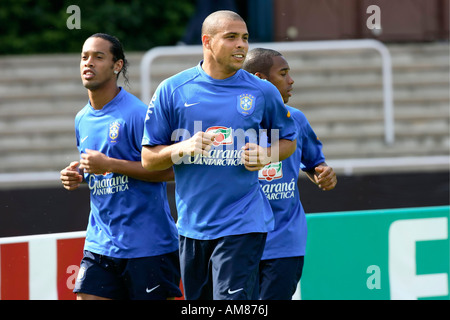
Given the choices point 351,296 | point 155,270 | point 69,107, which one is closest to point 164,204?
point 155,270

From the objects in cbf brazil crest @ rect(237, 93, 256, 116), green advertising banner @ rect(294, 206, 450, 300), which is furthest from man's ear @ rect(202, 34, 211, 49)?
green advertising banner @ rect(294, 206, 450, 300)

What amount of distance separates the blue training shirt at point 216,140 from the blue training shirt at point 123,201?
407 millimetres

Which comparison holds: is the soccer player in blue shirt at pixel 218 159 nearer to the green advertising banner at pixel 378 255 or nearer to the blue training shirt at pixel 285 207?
the blue training shirt at pixel 285 207

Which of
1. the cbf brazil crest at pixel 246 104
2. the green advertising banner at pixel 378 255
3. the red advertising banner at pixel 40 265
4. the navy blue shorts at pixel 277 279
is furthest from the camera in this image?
the green advertising banner at pixel 378 255

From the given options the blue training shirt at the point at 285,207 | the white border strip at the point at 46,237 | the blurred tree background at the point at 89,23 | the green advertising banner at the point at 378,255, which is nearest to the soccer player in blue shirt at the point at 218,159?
the blue training shirt at the point at 285,207

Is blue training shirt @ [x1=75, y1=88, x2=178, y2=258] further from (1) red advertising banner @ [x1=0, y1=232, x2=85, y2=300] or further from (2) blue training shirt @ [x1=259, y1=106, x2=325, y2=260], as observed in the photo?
(1) red advertising banner @ [x1=0, y1=232, x2=85, y2=300]

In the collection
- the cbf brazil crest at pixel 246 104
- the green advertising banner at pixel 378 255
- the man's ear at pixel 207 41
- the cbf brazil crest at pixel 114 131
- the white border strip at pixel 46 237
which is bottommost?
the green advertising banner at pixel 378 255

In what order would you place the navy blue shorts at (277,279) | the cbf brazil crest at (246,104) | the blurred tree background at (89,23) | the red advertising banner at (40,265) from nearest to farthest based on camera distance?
1. the cbf brazil crest at (246,104)
2. the navy blue shorts at (277,279)
3. the red advertising banner at (40,265)
4. the blurred tree background at (89,23)

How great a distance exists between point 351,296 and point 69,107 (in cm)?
539

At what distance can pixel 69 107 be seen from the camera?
1008 cm

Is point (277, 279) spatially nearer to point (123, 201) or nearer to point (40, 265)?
point (123, 201)

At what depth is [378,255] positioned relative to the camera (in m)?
5.89

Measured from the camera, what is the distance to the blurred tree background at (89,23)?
14.2 m

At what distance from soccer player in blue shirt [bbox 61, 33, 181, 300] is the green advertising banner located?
1.68m
